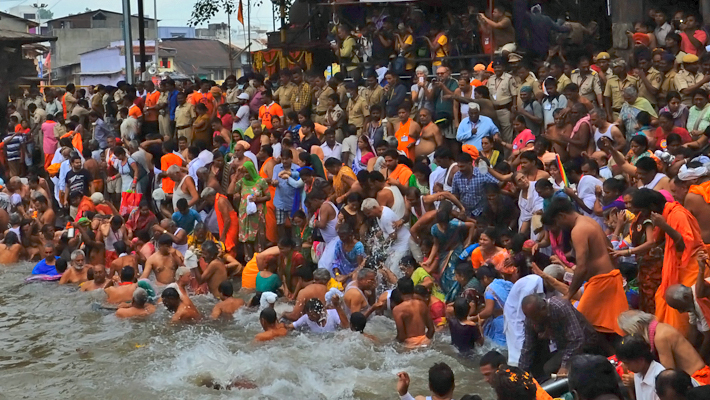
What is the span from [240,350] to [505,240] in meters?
2.95

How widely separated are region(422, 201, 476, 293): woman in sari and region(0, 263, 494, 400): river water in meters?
0.81

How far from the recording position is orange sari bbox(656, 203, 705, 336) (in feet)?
23.0

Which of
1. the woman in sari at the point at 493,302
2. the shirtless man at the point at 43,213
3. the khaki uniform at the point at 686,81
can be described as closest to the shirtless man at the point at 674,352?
the woman in sari at the point at 493,302

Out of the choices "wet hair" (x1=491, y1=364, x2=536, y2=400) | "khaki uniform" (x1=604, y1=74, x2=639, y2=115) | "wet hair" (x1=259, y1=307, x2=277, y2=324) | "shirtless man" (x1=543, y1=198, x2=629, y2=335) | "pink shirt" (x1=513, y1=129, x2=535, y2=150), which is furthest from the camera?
"khaki uniform" (x1=604, y1=74, x2=639, y2=115)

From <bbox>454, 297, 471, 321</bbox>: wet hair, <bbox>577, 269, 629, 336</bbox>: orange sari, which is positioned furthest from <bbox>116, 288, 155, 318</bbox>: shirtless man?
<bbox>577, 269, 629, 336</bbox>: orange sari

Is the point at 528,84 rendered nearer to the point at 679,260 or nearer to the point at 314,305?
the point at 314,305

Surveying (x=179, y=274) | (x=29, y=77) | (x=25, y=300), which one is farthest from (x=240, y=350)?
(x=29, y=77)

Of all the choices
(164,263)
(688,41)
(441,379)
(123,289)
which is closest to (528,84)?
(688,41)

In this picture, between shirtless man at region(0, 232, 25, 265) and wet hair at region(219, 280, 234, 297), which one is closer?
wet hair at region(219, 280, 234, 297)

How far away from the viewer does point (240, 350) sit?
31.1 ft

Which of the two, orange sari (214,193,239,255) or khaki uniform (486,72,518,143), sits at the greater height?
khaki uniform (486,72,518,143)

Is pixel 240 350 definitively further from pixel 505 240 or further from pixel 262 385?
pixel 505 240

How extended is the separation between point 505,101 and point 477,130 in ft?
3.09

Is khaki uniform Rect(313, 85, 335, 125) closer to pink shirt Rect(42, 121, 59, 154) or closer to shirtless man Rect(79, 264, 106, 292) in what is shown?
shirtless man Rect(79, 264, 106, 292)
